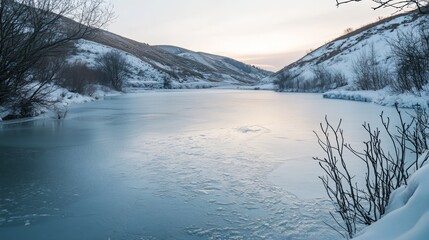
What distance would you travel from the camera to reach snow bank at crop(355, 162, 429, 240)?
1919 millimetres

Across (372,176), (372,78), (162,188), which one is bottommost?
(372,176)

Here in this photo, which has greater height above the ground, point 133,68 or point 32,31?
point 133,68

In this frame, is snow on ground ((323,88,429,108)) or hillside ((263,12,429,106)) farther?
hillside ((263,12,429,106))

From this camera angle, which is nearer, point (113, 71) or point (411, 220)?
point (411, 220)

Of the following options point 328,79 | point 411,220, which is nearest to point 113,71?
point 328,79

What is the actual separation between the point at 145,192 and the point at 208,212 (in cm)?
134

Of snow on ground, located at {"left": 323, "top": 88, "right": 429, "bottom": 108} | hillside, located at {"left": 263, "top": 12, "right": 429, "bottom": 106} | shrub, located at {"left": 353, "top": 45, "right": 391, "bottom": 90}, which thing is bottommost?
snow on ground, located at {"left": 323, "top": 88, "right": 429, "bottom": 108}

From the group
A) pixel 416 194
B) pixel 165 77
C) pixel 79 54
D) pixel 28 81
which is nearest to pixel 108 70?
pixel 79 54

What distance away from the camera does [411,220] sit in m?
2.12

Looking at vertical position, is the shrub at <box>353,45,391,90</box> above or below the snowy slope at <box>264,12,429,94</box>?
below

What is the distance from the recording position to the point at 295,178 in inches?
260

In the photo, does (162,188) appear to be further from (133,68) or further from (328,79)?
(133,68)

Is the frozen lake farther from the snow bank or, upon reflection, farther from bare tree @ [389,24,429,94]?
bare tree @ [389,24,429,94]

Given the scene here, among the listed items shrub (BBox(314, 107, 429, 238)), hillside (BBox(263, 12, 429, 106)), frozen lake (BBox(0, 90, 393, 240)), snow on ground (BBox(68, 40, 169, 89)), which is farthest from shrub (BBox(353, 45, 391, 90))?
snow on ground (BBox(68, 40, 169, 89))
